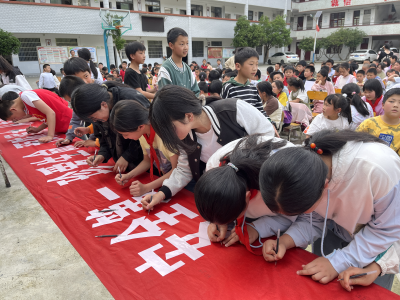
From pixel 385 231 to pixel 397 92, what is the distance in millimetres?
1295

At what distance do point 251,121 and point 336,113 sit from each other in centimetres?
155

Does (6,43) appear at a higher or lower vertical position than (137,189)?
higher

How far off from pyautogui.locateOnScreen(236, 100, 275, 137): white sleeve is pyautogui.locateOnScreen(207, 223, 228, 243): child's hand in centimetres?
45

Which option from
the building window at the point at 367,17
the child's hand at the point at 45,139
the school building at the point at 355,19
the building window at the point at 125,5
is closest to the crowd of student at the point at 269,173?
the child's hand at the point at 45,139

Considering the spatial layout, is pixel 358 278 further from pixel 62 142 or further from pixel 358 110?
pixel 62 142

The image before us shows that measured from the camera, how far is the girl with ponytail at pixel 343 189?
2.27ft

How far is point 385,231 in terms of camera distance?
80 cm

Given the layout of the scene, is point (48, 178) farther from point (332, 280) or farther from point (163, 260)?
point (332, 280)

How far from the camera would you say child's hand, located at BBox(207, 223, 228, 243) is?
1047mm

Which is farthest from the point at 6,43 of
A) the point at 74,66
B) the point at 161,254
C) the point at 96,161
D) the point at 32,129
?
the point at 161,254

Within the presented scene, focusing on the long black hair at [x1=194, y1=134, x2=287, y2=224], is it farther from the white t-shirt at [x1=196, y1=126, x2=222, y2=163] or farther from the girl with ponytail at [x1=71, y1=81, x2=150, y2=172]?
the girl with ponytail at [x1=71, y1=81, x2=150, y2=172]

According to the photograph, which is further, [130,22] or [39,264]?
[130,22]

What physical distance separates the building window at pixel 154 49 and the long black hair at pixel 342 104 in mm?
13351

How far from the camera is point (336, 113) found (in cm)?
244
